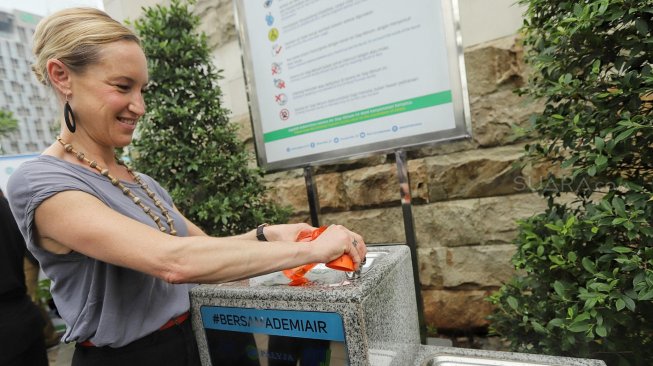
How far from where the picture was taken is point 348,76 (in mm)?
2082

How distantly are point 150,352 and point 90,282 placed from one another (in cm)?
28

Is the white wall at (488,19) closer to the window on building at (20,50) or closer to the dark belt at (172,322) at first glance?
the dark belt at (172,322)

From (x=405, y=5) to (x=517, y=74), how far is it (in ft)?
3.39

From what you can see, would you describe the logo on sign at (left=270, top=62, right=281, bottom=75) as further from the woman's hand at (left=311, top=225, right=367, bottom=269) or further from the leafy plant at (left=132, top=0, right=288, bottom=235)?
the woman's hand at (left=311, top=225, right=367, bottom=269)

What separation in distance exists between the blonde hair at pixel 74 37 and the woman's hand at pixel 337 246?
2.83 ft

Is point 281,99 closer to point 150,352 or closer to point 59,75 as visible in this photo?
point 59,75

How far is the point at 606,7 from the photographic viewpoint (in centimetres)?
125

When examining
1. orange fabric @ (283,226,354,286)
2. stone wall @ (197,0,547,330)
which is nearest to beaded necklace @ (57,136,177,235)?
orange fabric @ (283,226,354,286)

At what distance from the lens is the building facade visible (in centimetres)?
490

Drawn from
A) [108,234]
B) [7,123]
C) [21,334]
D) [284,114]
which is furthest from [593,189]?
[7,123]

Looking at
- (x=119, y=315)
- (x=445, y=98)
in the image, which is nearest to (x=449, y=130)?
(x=445, y=98)

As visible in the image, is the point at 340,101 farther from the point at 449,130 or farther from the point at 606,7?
the point at 606,7

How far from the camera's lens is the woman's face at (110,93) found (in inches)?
45.1

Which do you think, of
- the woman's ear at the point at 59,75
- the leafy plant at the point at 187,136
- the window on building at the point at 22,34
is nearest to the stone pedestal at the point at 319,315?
the woman's ear at the point at 59,75
